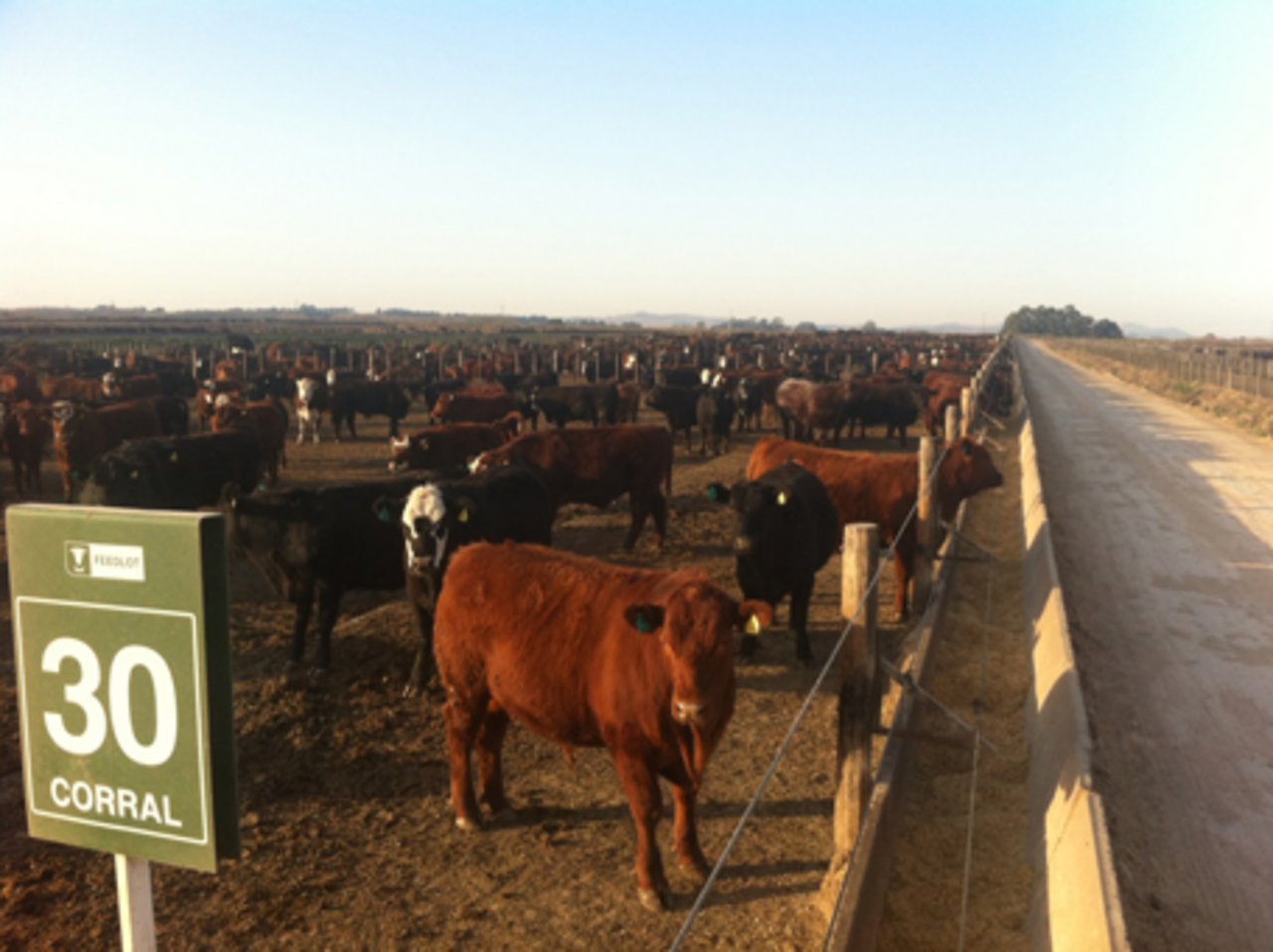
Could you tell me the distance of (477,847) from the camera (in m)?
5.24

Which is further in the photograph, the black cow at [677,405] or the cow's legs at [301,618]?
the black cow at [677,405]

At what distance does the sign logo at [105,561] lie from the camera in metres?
1.74

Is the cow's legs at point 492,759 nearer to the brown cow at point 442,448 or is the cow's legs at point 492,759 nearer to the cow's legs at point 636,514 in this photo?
the cow's legs at point 636,514

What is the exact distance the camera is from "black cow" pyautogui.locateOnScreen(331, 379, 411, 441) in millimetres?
24188

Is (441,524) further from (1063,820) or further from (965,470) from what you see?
(965,470)

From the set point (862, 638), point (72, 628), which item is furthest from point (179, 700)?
point (862, 638)

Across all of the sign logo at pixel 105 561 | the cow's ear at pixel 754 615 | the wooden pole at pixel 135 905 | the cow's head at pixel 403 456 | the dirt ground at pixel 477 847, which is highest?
the sign logo at pixel 105 561

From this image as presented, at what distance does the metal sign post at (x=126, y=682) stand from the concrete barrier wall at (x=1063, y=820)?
131 inches

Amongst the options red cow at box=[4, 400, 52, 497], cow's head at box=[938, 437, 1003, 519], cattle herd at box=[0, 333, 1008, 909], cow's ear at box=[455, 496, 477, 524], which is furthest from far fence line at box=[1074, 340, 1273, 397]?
red cow at box=[4, 400, 52, 497]

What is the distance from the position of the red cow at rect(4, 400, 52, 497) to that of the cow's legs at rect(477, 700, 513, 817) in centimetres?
1417

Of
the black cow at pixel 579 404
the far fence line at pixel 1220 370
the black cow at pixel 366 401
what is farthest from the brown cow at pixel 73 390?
the far fence line at pixel 1220 370

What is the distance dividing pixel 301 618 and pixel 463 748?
3373 millimetres

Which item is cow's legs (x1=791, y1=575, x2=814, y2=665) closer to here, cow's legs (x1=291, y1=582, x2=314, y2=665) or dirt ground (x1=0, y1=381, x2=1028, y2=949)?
dirt ground (x1=0, y1=381, x2=1028, y2=949)

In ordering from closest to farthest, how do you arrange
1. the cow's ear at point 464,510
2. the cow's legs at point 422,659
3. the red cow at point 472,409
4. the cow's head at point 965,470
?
the cow's legs at point 422,659 → the cow's ear at point 464,510 → the cow's head at point 965,470 → the red cow at point 472,409
